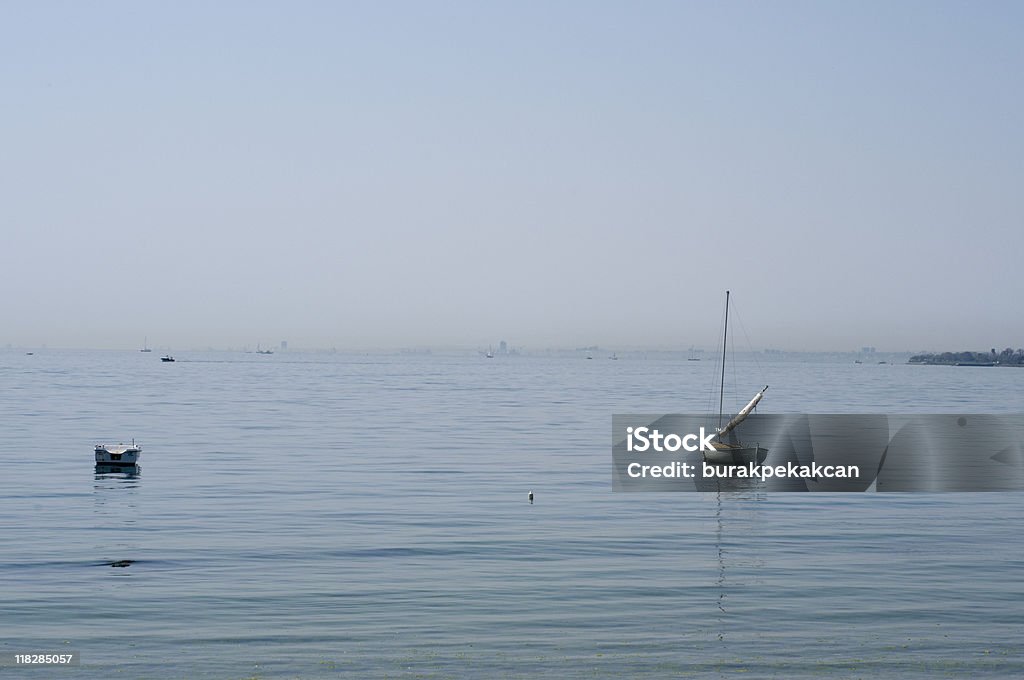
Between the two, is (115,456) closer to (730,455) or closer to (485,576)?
(730,455)

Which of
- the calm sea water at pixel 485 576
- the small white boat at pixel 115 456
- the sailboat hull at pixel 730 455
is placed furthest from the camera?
the sailboat hull at pixel 730 455

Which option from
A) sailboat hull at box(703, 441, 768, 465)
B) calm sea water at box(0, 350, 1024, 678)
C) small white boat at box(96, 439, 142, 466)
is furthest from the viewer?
sailboat hull at box(703, 441, 768, 465)

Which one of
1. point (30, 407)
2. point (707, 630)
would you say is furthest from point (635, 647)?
point (30, 407)

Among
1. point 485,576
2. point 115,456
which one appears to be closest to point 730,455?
point 115,456

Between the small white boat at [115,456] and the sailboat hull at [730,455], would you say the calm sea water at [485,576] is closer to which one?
the small white boat at [115,456]

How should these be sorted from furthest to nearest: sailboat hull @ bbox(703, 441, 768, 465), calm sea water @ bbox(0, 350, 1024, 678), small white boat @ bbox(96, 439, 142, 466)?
sailboat hull @ bbox(703, 441, 768, 465)
small white boat @ bbox(96, 439, 142, 466)
calm sea water @ bbox(0, 350, 1024, 678)

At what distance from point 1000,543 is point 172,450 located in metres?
74.8

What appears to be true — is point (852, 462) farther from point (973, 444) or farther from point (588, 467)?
point (588, 467)

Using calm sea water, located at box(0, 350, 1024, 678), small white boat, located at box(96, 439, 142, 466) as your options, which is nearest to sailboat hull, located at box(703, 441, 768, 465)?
calm sea water, located at box(0, 350, 1024, 678)

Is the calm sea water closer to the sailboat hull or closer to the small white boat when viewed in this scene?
the small white boat

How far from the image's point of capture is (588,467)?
9600 cm

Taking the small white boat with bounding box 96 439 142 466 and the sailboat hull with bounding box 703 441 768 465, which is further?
the sailboat hull with bounding box 703 441 768 465

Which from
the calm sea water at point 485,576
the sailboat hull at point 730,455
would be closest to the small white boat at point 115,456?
the calm sea water at point 485,576

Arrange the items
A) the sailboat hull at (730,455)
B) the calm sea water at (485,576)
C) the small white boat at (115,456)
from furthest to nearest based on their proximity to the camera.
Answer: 1. the sailboat hull at (730,455)
2. the small white boat at (115,456)
3. the calm sea water at (485,576)
